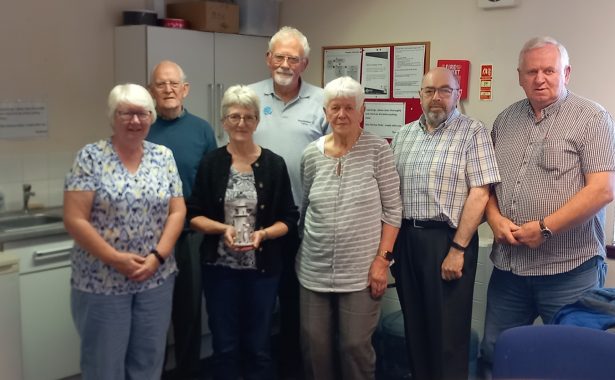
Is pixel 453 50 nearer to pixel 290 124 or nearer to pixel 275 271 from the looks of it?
pixel 290 124

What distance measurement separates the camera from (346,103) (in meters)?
2.34

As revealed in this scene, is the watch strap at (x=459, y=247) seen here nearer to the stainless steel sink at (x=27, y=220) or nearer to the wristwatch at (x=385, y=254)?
the wristwatch at (x=385, y=254)

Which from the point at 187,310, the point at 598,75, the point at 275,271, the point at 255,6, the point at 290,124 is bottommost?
the point at 187,310

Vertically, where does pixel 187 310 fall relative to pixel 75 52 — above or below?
below

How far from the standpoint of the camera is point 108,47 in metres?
3.51

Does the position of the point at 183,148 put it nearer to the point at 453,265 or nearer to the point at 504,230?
the point at 453,265

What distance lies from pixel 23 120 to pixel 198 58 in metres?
0.96

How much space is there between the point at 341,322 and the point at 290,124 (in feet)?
2.68

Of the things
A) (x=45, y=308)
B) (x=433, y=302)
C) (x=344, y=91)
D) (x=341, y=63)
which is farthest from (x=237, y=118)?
(x=341, y=63)

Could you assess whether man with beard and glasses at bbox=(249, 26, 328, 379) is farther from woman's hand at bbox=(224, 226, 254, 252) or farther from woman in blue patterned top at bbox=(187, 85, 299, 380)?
woman's hand at bbox=(224, 226, 254, 252)

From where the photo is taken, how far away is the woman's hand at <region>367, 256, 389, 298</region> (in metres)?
2.37

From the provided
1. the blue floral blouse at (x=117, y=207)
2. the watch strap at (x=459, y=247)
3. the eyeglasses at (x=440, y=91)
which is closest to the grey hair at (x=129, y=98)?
the blue floral blouse at (x=117, y=207)

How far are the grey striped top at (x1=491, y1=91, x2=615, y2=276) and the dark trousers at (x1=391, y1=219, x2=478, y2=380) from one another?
20 cm

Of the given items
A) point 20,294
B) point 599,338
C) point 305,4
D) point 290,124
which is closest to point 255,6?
point 305,4
